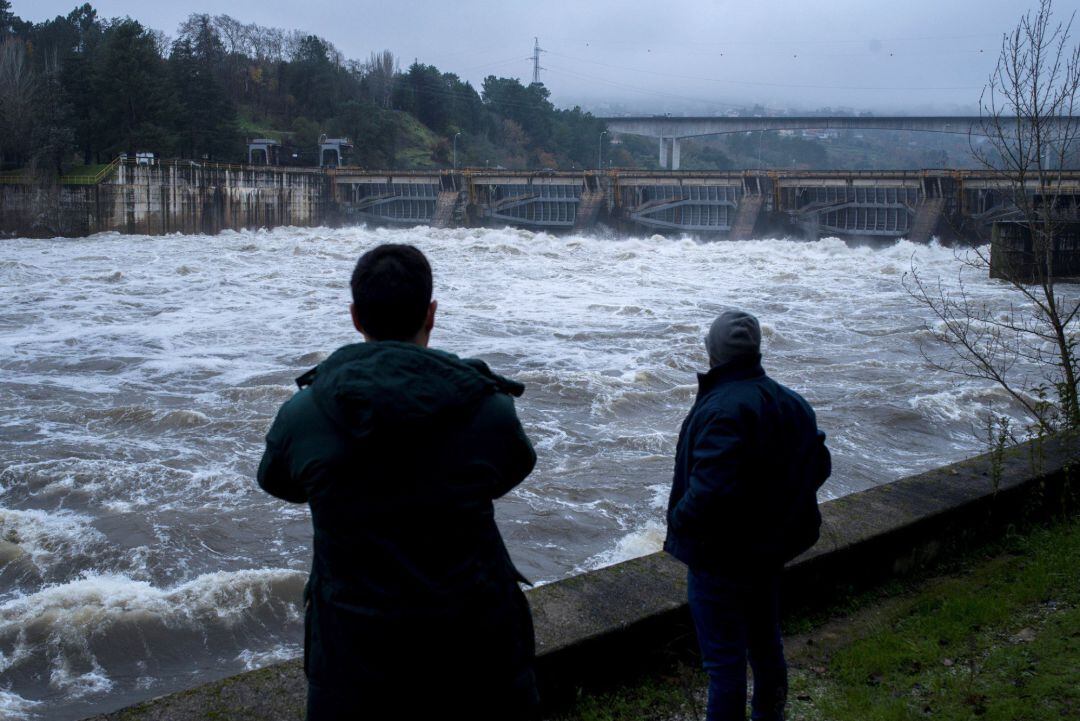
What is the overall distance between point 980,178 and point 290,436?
41058 millimetres

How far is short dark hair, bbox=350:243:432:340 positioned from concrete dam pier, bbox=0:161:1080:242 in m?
39.0

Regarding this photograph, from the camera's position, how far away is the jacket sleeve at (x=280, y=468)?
178cm

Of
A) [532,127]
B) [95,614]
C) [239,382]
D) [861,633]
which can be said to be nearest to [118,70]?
[532,127]

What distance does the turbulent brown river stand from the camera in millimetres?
6109

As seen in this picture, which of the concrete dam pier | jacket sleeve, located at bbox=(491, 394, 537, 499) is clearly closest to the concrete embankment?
jacket sleeve, located at bbox=(491, 394, 537, 499)

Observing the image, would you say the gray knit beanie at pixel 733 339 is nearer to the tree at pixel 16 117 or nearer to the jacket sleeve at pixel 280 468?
the jacket sleeve at pixel 280 468

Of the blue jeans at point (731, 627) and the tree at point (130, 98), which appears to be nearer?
the blue jeans at point (731, 627)

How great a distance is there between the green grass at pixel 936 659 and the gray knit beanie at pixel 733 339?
1.29m

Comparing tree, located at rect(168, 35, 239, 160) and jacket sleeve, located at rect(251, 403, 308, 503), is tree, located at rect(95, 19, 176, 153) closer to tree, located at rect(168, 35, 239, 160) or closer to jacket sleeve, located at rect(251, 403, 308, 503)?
tree, located at rect(168, 35, 239, 160)

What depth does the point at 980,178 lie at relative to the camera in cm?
3772

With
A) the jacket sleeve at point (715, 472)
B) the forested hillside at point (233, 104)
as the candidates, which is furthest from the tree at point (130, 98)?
the jacket sleeve at point (715, 472)

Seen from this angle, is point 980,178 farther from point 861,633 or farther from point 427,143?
point 427,143

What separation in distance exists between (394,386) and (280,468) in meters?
0.33

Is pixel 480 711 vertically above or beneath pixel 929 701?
above
